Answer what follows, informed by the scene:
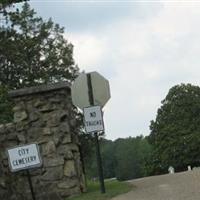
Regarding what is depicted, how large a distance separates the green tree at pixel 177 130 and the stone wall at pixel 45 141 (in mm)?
47198

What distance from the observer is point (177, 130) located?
65.0 metres

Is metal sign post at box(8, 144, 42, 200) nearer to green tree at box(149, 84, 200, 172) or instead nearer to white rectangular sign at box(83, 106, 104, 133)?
white rectangular sign at box(83, 106, 104, 133)

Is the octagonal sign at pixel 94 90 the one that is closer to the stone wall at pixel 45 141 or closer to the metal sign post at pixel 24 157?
the stone wall at pixel 45 141

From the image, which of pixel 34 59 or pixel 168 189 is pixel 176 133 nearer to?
pixel 34 59

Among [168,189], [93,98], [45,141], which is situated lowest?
[168,189]

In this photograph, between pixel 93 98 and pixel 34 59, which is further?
pixel 34 59

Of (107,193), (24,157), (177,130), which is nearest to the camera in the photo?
(24,157)

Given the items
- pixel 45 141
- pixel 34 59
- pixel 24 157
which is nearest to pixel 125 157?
pixel 34 59

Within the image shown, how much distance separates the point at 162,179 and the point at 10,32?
21.2 meters

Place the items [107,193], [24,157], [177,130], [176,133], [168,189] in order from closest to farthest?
[168,189], [24,157], [107,193], [177,130], [176,133]

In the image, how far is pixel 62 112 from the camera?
14609 mm

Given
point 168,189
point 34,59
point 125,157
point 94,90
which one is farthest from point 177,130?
point 168,189

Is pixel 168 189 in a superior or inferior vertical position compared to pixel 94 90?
inferior

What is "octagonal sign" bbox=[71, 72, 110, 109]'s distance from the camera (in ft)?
44.5
